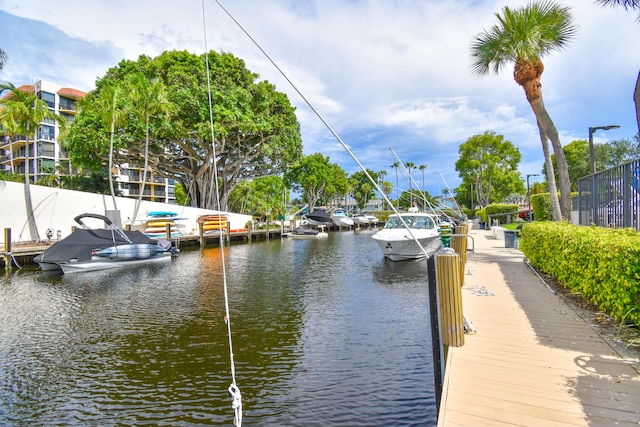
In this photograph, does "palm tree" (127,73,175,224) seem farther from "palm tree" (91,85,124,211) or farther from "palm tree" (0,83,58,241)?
"palm tree" (0,83,58,241)

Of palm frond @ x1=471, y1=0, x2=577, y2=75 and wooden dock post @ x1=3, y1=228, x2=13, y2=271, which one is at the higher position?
palm frond @ x1=471, y1=0, x2=577, y2=75

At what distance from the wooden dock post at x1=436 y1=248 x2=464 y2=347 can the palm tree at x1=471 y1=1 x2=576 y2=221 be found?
1167 cm

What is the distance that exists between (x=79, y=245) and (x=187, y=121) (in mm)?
16607

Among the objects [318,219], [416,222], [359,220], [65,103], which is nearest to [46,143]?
[65,103]

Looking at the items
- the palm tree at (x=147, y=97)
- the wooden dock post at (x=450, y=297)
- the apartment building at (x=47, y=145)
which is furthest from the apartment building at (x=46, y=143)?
the wooden dock post at (x=450, y=297)

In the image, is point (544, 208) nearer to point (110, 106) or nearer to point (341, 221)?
point (110, 106)

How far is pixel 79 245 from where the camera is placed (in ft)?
53.5

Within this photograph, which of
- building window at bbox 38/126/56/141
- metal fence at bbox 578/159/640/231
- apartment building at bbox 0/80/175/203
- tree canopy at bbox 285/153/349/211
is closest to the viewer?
metal fence at bbox 578/159/640/231

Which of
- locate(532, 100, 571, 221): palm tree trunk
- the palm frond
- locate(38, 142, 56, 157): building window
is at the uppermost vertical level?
locate(38, 142, 56, 157): building window

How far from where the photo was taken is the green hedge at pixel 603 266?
14.2 feet

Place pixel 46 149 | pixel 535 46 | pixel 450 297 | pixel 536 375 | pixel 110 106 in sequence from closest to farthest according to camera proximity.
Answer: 1. pixel 536 375
2. pixel 450 297
3. pixel 535 46
4. pixel 110 106
5. pixel 46 149

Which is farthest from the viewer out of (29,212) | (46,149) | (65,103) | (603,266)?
(65,103)

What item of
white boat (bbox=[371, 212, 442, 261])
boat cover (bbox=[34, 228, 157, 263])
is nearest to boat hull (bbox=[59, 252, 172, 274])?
boat cover (bbox=[34, 228, 157, 263])

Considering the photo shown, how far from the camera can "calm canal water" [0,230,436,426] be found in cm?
486
